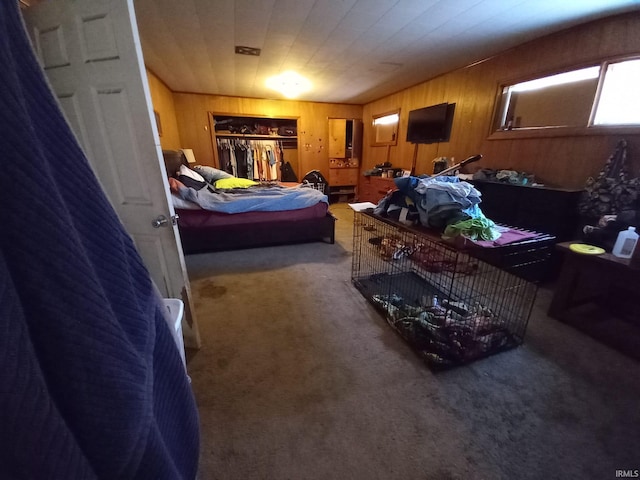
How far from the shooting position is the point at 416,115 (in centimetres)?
450

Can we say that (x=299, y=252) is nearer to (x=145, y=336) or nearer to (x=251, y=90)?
(x=145, y=336)

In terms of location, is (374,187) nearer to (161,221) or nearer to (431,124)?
(431,124)

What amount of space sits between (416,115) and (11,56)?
5.08 metres

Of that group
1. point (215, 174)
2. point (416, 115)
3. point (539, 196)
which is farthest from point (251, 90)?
point (539, 196)

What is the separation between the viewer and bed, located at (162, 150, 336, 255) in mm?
3086

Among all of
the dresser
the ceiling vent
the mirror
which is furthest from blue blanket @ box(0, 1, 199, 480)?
the mirror

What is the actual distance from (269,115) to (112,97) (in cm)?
517

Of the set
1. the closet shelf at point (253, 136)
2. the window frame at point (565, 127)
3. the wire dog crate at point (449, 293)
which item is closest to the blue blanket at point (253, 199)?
the wire dog crate at point (449, 293)

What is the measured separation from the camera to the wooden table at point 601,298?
5.54 feet

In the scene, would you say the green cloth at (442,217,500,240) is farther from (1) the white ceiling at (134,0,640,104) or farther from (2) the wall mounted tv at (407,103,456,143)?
(2) the wall mounted tv at (407,103,456,143)

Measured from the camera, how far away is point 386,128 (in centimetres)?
569

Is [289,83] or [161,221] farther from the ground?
[289,83]

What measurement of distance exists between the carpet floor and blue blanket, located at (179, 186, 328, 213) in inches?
56.0

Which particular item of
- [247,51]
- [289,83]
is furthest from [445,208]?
[289,83]
